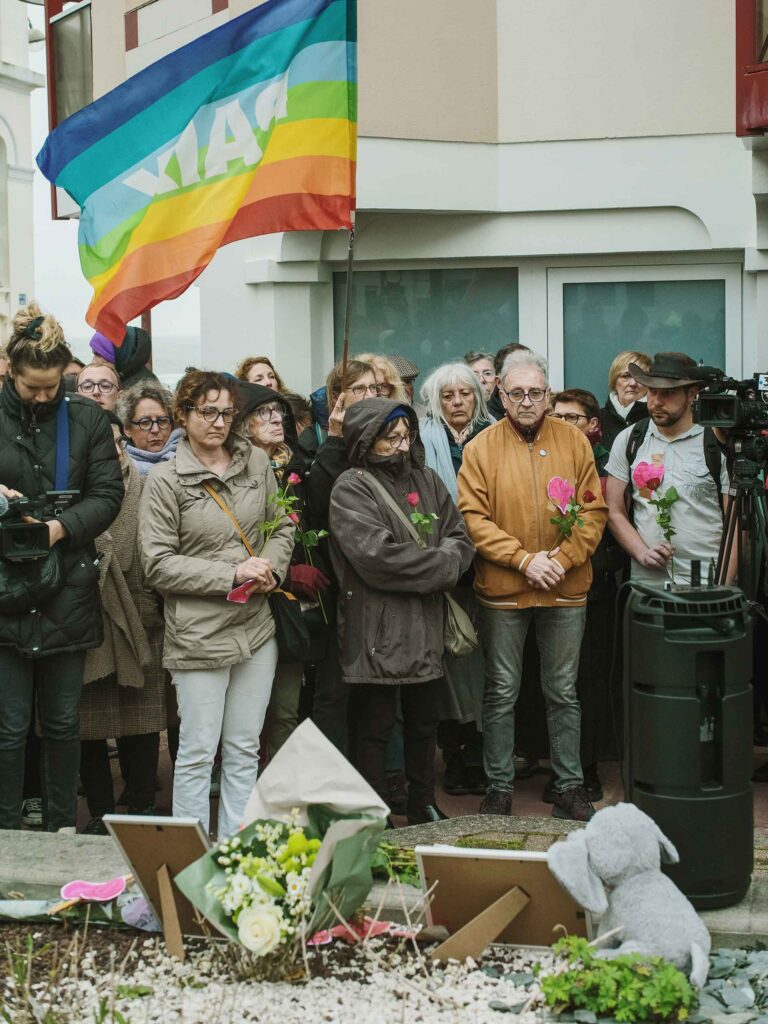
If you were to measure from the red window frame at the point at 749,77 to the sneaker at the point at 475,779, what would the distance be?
13.1 ft

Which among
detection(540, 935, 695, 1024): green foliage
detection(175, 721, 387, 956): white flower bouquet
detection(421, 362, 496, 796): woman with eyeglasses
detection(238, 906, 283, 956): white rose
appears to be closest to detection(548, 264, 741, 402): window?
detection(421, 362, 496, 796): woman with eyeglasses

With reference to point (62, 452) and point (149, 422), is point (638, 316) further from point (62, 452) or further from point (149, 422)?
point (62, 452)

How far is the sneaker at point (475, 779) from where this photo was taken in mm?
7227

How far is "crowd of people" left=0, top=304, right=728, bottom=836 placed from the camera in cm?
599

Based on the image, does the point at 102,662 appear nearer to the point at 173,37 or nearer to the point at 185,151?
the point at 185,151

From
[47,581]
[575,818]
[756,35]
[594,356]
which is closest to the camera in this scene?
[47,581]

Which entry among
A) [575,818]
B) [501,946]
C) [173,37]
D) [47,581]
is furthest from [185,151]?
[173,37]

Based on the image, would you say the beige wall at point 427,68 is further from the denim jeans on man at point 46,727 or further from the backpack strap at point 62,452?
the denim jeans on man at point 46,727

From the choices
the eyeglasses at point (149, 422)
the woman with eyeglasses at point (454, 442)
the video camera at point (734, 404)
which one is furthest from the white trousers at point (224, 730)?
the video camera at point (734, 404)

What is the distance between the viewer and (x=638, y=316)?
34.0ft

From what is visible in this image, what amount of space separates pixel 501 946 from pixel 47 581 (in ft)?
8.07

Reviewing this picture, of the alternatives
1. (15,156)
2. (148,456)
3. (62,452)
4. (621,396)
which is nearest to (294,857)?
(62,452)

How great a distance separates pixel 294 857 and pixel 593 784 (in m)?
3.26

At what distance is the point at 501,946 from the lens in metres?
4.45
